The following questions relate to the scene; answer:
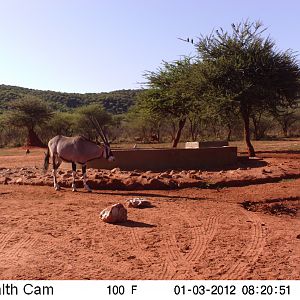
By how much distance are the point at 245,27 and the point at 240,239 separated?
53.1ft

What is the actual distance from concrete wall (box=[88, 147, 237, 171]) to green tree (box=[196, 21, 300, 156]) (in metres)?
3.76

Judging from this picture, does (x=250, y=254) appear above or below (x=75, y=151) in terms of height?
below

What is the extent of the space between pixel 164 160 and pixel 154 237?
873 centimetres

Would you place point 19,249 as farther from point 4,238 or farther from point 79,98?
point 79,98

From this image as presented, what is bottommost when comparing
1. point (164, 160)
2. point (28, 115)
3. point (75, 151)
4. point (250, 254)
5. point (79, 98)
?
point (250, 254)

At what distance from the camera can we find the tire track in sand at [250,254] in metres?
5.77

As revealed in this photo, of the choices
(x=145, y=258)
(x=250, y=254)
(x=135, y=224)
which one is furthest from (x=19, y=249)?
(x=250, y=254)

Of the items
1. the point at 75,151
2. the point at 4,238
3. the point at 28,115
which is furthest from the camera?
the point at 28,115

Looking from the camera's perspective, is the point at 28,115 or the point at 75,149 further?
the point at 28,115

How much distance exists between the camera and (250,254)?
21.9ft

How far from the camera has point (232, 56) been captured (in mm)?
20953

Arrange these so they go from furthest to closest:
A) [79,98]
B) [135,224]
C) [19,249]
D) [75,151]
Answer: [79,98], [75,151], [135,224], [19,249]

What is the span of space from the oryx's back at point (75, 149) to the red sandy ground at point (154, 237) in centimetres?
119

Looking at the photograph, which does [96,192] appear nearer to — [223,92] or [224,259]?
[224,259]
